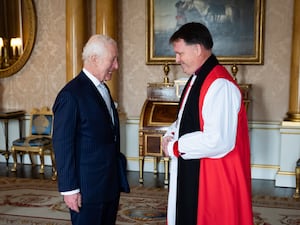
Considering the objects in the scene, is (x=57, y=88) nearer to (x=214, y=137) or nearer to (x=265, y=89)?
(x=265, y=89)

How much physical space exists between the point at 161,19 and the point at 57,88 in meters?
1.89

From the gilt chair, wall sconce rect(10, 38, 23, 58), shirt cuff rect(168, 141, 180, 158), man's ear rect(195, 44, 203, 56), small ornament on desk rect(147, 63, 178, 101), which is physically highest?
wall sconce rect(10, 38, 23, 58)

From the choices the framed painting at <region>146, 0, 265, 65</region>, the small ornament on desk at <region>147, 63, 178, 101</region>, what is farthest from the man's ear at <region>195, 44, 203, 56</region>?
the framed painting at <region>146, 0, 265, 65</region>

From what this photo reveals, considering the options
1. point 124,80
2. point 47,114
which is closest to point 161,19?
point 124,80

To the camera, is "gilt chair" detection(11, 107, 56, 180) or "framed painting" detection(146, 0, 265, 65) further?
"gilt chair" detection(11, 107, 56, 180)

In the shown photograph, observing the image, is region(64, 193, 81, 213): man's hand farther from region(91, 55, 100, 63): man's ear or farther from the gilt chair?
the gilt chair

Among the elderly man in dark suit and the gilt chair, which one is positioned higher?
the elderly man in dark suit

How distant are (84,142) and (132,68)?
12.5 ft

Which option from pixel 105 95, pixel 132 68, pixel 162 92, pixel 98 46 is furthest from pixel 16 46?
pixel 98 46

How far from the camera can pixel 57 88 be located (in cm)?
626

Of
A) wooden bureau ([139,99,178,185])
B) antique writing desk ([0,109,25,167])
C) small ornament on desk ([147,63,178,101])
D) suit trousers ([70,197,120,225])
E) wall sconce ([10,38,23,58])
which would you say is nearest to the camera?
suit trousers ([70,197,120,225])

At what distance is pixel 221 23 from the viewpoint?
17.8 ft

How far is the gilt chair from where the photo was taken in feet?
18.2

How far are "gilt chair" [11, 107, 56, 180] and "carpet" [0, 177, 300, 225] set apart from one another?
649 mm
